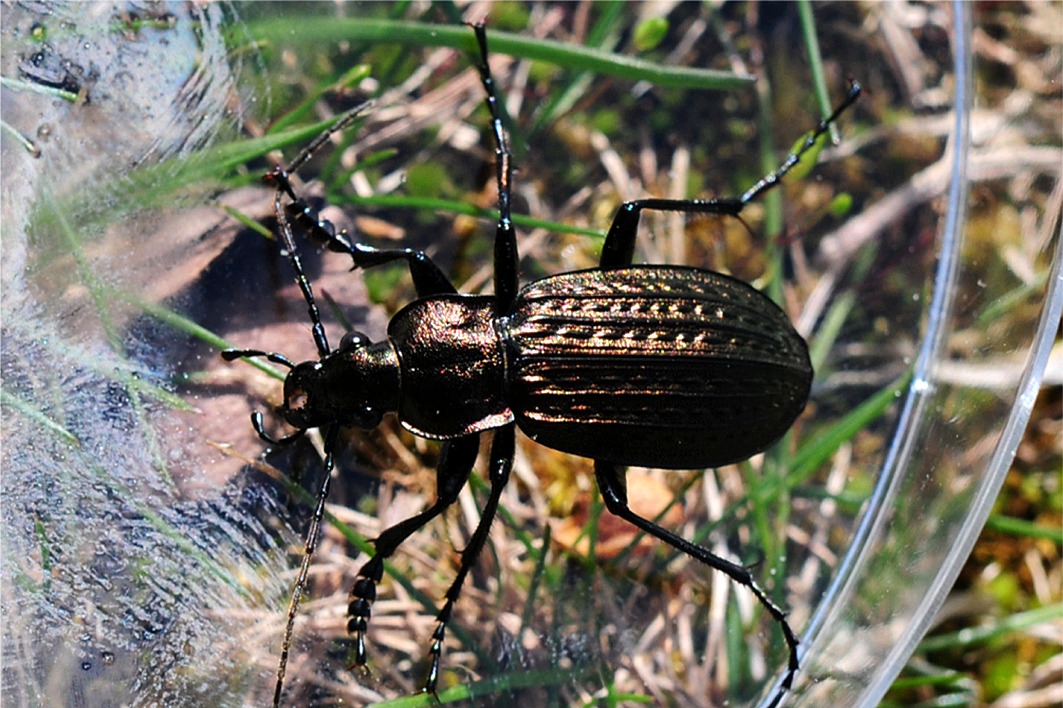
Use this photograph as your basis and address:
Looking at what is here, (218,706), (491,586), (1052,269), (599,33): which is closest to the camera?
(218,706)

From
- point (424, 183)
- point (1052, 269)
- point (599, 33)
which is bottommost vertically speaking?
point (1052, 269)

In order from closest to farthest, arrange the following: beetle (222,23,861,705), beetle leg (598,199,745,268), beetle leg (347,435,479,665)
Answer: beetle (222,23,861,705)
beetle leg (347,435,479,665)
beetle leg (598,199,745,268)

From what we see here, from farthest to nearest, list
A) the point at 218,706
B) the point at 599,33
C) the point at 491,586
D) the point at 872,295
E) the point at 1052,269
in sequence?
the point at 872,295 < the point at 599,33 < the point at 491,586 < the point at 1052,269 < the point at 218,706

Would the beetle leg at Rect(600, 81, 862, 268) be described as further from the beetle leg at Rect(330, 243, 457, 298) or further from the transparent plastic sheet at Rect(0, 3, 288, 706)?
the transparent plastic sheet at Rect(0, 3, 288, 706)

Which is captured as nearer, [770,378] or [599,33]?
[770,378]

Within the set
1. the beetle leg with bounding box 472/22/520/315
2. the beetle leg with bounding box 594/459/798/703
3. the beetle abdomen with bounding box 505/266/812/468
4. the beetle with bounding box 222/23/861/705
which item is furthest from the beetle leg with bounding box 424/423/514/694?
the beetle leg with bounding box 472/22/520/315

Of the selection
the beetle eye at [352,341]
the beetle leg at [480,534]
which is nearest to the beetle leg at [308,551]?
the beetle eye at [352,341]

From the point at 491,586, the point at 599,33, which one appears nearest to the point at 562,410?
the point at 491,586

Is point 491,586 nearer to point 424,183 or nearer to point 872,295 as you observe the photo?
point 424,183

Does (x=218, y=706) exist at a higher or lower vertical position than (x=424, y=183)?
lower
